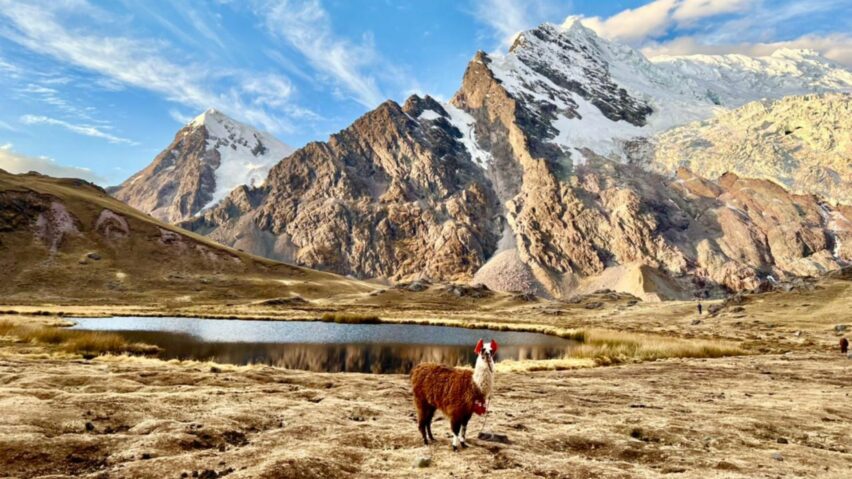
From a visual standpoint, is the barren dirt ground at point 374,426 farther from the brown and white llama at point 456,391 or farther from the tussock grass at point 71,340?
the tussock grass at point 71,340

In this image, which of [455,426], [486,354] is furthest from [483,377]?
[455,426]

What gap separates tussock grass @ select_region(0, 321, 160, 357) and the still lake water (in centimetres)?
347

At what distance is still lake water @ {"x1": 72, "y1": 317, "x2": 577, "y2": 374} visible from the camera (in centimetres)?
4534

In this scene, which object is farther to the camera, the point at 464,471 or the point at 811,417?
the point at 811,417

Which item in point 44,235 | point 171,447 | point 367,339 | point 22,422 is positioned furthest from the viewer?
point 44,235

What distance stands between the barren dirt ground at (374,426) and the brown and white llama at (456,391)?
70 cm

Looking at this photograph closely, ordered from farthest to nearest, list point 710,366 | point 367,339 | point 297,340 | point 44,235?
1. point 44,235
2. point 367,339
3. point 297,340
4. point 710,366

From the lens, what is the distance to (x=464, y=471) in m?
11.0

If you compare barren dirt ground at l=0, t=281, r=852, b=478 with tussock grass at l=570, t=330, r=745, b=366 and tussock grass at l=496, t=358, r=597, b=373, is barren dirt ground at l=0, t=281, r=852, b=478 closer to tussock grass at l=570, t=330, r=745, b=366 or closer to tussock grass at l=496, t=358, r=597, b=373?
tussock grass at l=496, t=358, r=597, b=373

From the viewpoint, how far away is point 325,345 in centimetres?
5891

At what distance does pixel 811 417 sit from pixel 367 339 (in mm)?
53627

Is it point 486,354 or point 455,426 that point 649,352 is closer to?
point 455,426

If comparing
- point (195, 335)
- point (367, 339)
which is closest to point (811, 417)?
point (367, 339)

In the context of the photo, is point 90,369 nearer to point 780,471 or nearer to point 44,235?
point 780,471
